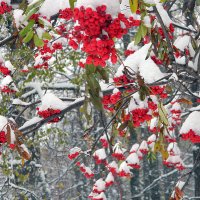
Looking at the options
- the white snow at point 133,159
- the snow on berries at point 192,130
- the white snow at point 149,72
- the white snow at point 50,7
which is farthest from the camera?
the white snow at point 133,159

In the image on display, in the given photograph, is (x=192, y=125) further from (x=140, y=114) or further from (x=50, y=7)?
(x=50, y=7)

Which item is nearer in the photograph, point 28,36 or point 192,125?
point 28,36

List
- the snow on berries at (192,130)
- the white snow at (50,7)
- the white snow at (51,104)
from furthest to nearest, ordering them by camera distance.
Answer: the snow on berries at (192,130), the white snow at (51,104), the white snow at (50,7)

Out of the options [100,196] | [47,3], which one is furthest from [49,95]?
[100,196]

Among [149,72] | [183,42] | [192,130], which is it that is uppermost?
[183,42]

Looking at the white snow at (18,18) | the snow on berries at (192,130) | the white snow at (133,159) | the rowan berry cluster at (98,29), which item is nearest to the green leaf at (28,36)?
the rowan berry cluster at (98,29)

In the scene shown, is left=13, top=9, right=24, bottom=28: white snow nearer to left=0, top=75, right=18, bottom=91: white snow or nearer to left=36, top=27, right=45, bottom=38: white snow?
left=36, top=27, right=45, bottom=38: white snow

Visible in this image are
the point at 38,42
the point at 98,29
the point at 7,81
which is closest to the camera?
the point at 98,29

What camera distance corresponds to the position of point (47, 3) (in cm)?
284

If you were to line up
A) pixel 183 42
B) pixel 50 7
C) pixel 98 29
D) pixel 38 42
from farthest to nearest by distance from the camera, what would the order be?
pixel 183 42 < pixel 50 7 < pixel 38 42 < pixel 98 29

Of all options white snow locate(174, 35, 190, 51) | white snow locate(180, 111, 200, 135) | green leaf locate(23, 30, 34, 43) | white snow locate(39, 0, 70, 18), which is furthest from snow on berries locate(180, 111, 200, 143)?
green leaf locate(23, 30, 34, 43)

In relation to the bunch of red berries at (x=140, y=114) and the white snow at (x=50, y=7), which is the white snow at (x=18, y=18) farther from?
the bunch of red berries at (x=140, y=114)

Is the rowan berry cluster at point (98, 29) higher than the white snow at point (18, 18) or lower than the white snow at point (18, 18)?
lower

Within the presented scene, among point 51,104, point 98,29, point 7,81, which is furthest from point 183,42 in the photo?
point 7,81
